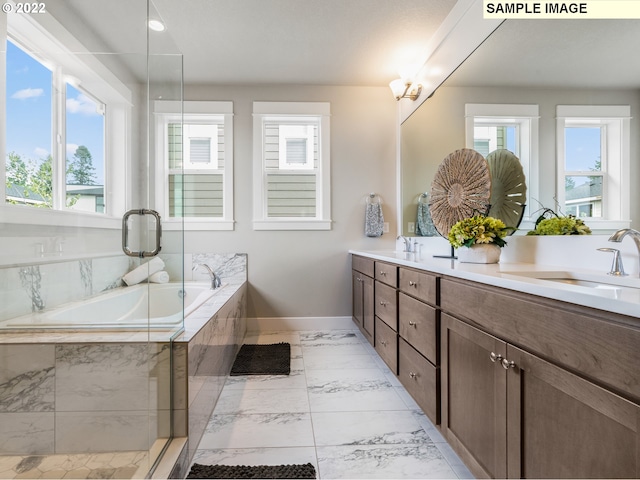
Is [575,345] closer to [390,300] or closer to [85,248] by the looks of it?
[390,300]

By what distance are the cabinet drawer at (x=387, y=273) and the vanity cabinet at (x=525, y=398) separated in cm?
67

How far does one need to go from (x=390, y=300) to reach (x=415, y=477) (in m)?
1.01

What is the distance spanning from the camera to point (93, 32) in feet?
Answer: 4.50

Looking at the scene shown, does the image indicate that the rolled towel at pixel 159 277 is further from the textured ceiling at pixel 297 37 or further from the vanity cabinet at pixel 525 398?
the vanity cabinet at pixel 525 398

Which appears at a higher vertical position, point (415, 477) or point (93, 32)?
point (93, 32)

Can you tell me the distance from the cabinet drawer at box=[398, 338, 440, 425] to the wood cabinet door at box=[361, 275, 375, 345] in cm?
69

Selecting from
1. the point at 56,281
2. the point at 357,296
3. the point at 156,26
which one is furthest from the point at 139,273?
the point at 357,296

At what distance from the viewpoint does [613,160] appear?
129 centimetres

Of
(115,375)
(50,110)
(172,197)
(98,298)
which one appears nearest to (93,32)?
(50,110)

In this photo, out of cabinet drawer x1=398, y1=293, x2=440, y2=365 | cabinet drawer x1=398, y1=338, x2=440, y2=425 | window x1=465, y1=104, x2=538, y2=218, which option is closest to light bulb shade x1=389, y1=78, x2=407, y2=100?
window x1=465, y1=104, x2=538, y2=218

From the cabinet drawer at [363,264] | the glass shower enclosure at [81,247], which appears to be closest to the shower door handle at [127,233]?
the glass shower enclosure at [81,247]

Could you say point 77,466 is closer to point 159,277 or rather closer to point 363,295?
point 159,277

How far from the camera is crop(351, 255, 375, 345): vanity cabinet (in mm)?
2723

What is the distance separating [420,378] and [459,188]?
125 centimetres
